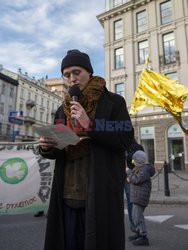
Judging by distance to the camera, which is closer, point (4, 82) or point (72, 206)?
point (72, 206)

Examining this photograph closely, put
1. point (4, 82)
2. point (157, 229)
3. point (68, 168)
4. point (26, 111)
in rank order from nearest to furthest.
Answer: point (68, 168)
point (157, 229)
point (4, 82)
point (26, 111)

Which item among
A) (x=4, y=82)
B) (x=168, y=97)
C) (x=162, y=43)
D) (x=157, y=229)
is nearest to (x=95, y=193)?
(x=157, y=229)

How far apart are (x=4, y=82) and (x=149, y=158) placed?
98.8ft

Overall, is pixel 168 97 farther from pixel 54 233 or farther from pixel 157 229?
pixel 54 233

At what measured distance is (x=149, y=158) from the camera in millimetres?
19562

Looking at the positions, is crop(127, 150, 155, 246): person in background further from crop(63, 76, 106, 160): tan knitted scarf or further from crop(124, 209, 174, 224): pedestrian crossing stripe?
crop(63, 76, 106, 160): tan knitted scarf

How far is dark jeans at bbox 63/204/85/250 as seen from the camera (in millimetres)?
1506

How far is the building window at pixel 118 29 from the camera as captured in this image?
23.0m

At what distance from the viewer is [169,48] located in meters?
19.9

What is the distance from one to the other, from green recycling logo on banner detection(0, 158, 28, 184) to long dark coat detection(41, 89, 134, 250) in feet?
11.1

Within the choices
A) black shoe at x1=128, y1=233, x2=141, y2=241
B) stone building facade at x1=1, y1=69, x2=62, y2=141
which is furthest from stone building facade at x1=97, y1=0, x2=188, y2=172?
stone building facade at x1=1, y1=69, x2=62, y2=141

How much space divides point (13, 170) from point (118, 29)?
876 inches

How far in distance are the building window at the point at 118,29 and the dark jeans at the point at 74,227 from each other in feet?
77.7

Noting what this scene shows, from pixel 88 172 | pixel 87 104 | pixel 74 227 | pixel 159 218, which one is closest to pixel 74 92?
pixel 87 104
